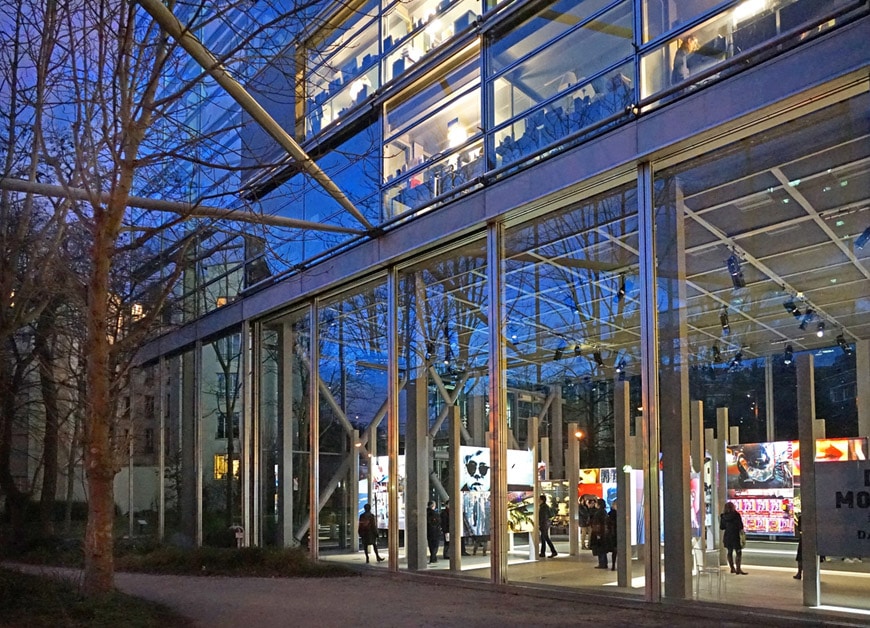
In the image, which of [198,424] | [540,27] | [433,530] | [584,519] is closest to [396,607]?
[584,519]

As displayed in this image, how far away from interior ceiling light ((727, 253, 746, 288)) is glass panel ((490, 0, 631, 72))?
371 centimetres

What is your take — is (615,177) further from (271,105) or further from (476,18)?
(271,105)

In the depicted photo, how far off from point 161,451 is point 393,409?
13.2 meters

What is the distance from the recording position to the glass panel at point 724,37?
9320 mm

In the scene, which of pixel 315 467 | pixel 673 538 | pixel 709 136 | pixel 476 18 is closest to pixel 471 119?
pixel 476 18

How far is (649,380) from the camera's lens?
35.2 feet

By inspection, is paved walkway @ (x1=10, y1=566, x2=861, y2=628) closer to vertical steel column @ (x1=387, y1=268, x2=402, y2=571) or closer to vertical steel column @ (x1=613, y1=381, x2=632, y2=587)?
vertical steel column @ (x1=613, y1=381, x2=632, y2=587)

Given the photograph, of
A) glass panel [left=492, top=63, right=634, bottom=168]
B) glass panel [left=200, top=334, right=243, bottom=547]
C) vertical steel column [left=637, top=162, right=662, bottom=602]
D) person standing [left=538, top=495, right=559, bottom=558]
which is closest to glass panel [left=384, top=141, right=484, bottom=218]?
glass panel [left=492, top=63, right=634, bottom=168]

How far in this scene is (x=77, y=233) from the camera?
16.9 m

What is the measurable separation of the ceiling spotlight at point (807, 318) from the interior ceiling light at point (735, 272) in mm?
1142

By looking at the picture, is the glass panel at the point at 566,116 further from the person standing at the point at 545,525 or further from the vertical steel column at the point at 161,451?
the vertical steel column at the point at 161,451

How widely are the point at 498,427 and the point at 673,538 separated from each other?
370 centimetres

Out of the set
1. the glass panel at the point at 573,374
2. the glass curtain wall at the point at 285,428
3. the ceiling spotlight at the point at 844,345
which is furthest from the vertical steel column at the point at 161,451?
the ceiling spotlight at the point at 844,345

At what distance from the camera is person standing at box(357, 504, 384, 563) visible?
643 inches
